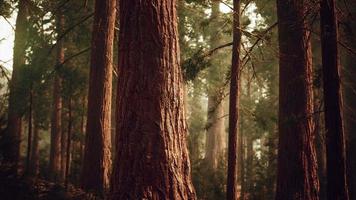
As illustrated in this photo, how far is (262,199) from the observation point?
534 inches

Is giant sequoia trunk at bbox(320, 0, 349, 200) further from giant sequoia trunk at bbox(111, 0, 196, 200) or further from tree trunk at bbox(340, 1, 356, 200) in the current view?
tree trunk at bbox(340, 1, 356, 200)

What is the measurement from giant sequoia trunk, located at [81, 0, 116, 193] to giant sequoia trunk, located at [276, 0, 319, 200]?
4.40m

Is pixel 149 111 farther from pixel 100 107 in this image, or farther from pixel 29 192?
pixel 100 107

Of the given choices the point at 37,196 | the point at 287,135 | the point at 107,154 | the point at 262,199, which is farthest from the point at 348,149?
the point at 37,196

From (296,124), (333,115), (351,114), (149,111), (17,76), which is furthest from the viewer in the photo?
(17,76)

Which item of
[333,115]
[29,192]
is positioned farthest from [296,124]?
[29,192]

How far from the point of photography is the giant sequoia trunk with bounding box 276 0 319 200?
6859 millimetres

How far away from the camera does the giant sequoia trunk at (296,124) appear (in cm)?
686

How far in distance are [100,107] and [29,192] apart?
8.80ft

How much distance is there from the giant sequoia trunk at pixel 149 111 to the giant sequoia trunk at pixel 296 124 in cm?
366

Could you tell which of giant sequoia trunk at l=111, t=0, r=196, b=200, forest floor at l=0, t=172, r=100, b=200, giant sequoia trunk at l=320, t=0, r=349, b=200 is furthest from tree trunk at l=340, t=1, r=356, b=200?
giant sequoia trunk at l=111, t=0, r=196, b=200

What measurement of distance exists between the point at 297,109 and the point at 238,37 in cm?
210

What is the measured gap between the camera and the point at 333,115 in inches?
181

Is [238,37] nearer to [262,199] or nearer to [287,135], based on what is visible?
[287,135]
